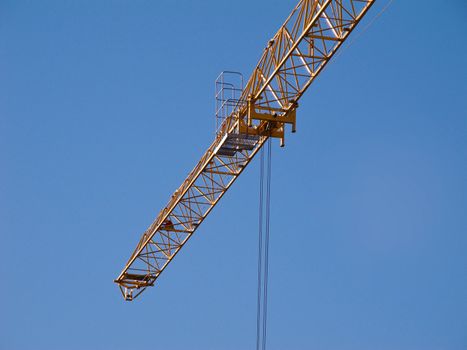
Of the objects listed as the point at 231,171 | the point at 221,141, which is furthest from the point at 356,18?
the point at 231,171

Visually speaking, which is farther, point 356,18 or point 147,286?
point 147,286

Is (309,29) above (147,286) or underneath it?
above

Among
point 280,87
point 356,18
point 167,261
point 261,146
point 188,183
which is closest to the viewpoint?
point 356,18

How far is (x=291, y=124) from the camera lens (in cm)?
5341

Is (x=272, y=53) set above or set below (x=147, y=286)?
above

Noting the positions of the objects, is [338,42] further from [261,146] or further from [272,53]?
[261,146]

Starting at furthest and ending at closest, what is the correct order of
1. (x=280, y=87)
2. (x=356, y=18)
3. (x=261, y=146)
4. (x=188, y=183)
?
1. (x=188, y=183)
2. (x=261, y=146)
3. (x=280, y=87)
4. (x=356, y=18)

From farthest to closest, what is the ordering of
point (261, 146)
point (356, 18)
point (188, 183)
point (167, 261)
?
point (167, 261) → point (188, 183) → point (261, 146) → point (356, 18)

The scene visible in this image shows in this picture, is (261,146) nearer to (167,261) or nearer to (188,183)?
(188,183)

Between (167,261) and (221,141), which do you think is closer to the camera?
(221,141)

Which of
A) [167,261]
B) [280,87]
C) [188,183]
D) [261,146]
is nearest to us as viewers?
[280,87]

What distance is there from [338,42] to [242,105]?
20.6 feet

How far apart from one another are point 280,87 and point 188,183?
36.7 feet

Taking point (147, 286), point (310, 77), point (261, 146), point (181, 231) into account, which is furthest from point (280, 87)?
point (147, 286)
